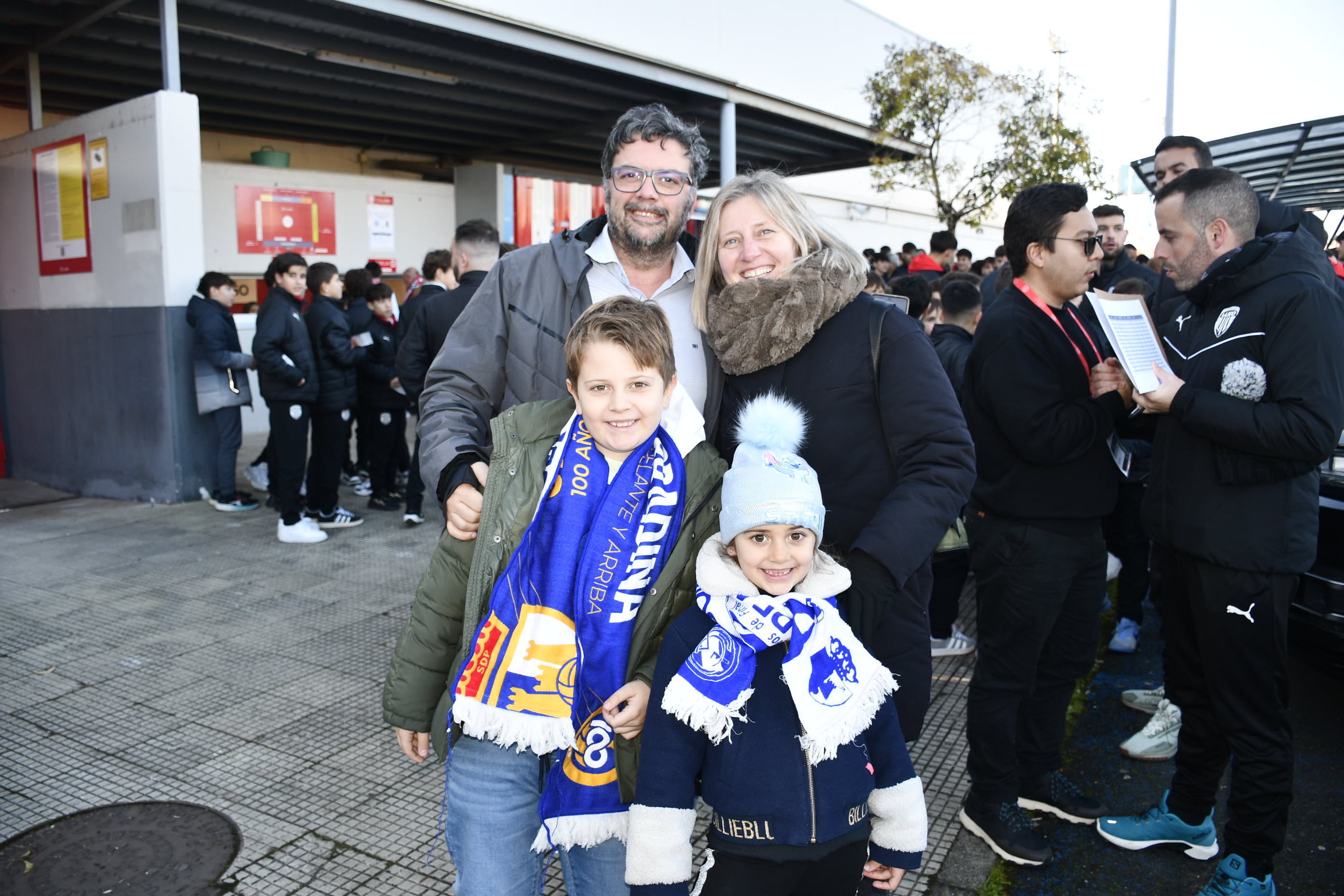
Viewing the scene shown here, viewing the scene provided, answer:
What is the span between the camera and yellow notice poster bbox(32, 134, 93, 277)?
799 cm

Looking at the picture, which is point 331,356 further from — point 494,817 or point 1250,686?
point 1250,686

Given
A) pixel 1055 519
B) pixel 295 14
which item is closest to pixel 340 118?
pixel 295 14

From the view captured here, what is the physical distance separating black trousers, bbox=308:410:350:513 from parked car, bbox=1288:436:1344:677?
6.39 meters

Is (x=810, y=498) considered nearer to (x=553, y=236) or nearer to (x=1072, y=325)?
(x=553, y=236)

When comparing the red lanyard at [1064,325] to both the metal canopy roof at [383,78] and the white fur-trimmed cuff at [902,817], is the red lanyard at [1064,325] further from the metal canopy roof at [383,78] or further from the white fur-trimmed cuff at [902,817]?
the metal canopy roof at [383,78]

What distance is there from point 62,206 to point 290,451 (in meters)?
3.90

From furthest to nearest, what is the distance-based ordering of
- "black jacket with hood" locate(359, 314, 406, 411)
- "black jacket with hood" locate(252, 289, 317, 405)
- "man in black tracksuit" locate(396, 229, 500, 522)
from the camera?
"black jacket with hood" locate(359, 314, 406, 411)
"black jacket with hood" locate(252, 289, 317, 405)
"man in black tracksuit" locate(396, 229, 500, 522)

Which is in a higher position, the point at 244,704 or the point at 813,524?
the point at 813,524

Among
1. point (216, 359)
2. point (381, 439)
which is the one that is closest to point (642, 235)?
point (381, 439)

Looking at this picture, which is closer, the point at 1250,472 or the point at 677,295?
the point at 677,295

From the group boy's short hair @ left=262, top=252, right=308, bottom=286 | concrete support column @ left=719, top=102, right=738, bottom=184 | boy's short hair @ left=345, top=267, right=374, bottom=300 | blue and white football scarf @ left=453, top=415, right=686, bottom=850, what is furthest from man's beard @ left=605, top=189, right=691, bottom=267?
concrete support column @ left=719, top=102, right=738, bottom=184

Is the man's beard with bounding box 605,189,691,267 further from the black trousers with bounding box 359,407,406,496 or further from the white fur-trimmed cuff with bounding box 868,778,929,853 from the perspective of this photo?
the black trousers with bounding box 359,407,406,496

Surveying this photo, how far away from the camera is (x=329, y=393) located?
710cm

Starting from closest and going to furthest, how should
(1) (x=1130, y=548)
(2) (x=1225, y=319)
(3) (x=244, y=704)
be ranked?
(2) (x=1225, y=319), (3) (x=244, y=704), (1) (x=1130, y=548)
